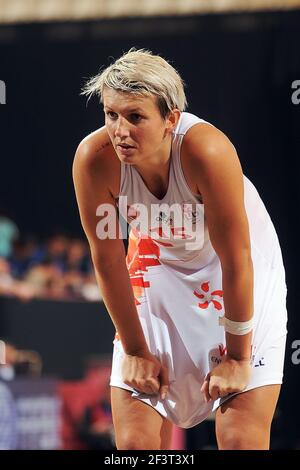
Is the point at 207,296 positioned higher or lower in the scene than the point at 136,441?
higher

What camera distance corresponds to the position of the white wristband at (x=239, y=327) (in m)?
2.59

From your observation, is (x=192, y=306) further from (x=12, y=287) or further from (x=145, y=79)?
(x=12, y=287)

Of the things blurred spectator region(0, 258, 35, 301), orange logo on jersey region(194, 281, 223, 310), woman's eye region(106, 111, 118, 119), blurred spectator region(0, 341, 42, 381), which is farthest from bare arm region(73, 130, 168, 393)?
blurred spectator region(0, 258, 35, 301)

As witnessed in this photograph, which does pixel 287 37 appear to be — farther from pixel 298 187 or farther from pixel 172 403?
pixel 172 403

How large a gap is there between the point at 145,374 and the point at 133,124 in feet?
2.52

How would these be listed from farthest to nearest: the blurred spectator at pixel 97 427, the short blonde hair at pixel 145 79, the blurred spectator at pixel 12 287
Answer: the blurred spectator at pixel 12 287
the blurred spectator at pixel 97 427
the short blonde hair at pixel 145 79

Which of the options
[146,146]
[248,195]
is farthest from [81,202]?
[248,195]

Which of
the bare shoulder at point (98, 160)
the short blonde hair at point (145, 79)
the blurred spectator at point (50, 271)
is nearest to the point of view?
the short blonde hair at point (145, 79)

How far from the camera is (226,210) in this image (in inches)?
96.3

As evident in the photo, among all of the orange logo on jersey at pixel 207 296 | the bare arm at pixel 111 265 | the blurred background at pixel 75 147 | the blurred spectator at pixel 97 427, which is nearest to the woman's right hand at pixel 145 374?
the bare arm at pixel 111 265

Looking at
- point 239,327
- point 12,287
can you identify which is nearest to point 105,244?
point 239,327

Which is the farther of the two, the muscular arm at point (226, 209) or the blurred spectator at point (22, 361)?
the blurred spectator at point (22, 361)

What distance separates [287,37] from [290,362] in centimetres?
210

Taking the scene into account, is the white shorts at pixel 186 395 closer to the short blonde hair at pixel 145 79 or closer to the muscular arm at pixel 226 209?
the muscular arm at pixel 226 209
